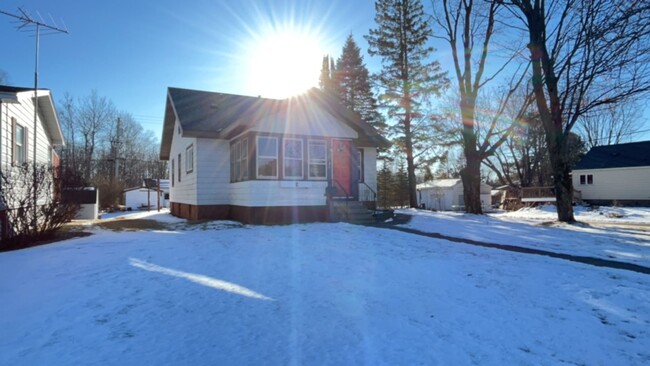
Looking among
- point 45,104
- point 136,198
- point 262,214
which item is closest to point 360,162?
point 262,214

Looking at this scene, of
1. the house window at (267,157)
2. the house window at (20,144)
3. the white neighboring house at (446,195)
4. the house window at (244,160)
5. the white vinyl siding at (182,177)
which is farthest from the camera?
the white neighboring house at (446,195)

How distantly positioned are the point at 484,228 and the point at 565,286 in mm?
6655

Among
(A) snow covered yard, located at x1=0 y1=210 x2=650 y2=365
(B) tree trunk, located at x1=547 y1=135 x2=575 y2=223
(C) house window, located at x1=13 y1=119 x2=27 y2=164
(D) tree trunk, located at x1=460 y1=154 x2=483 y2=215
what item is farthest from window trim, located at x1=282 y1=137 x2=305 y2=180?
(B) tree trunk, located at x1=547 y1=135 x2=575 y2=223

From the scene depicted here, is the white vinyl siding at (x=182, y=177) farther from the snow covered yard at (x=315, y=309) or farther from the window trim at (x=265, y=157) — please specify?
the snow covered yard at (x=315, y=309)

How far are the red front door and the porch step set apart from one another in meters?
0.73

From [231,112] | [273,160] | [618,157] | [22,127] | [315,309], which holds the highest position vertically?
[231,112]

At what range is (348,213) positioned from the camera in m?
12.3

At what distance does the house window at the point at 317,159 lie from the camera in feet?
41.0

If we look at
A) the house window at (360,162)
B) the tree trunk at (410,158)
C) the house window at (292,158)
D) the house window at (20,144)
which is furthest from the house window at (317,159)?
the tree trunk at (410,158)

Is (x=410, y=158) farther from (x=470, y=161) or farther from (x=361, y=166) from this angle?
(x=361, y=166)

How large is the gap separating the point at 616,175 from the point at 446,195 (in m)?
18.3

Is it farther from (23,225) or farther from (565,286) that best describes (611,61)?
(23,225)

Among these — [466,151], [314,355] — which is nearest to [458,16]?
[466,151]

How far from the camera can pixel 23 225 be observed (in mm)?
8148
